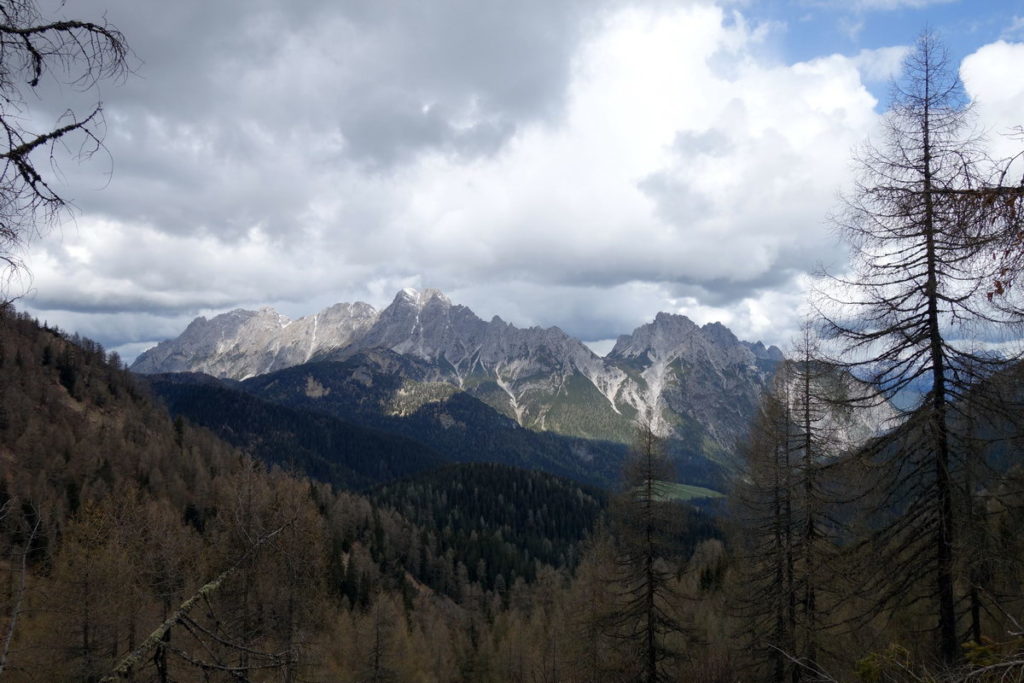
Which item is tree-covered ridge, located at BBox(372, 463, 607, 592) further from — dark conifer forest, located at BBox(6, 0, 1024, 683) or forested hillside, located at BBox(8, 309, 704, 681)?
dark conifer forest, located at BBox(6, 0, 1024, 683)

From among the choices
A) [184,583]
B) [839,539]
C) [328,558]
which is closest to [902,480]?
[839,539]

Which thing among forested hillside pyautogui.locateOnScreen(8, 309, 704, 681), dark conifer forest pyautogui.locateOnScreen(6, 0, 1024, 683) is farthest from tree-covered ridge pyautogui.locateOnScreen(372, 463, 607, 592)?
dark conifer forest pyautogui.locateOnScreen(6, 0, 1024, 683)

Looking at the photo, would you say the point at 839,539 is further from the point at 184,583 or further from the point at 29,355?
the point at 29,355

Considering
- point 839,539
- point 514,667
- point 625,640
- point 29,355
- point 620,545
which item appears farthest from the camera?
point 29,355

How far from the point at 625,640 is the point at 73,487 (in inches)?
2878

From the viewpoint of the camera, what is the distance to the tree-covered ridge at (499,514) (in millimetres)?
110625

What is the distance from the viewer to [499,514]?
491 feet

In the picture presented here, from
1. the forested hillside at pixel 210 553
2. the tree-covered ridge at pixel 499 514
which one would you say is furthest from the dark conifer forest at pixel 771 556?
the tree-covered ridge at pixel 499 514

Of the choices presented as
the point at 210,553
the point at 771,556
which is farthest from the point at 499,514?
the point at 771,556

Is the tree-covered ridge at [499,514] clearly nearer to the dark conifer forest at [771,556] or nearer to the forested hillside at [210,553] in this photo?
the forested hillside at [210,553]

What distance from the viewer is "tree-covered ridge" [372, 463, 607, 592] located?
11062 cm

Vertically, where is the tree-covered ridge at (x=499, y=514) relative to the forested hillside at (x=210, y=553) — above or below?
below

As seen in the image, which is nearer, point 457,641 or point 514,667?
point 514,667

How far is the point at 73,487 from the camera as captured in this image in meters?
65.2
